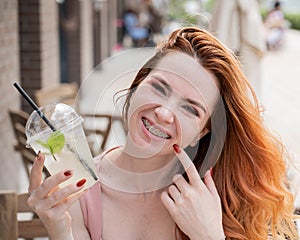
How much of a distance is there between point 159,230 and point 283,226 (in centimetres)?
46

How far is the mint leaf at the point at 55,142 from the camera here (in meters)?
1.46

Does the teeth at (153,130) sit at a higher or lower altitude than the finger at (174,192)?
higher

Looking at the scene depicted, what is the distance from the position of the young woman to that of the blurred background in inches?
6.6

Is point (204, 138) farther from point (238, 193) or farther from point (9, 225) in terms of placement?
point (9, 225)

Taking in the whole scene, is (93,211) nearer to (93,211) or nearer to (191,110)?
(93,211)

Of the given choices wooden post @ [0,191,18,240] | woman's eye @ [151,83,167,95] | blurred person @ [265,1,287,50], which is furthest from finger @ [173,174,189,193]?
blurred person @ [265,1,287,50]

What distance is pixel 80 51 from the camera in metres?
9.39

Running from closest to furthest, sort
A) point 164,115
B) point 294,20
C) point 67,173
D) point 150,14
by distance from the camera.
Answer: point 67,173 < point 164,115 < point 150,14 < point 294,20

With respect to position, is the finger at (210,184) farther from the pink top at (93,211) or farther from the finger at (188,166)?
the pink top at (93,211)

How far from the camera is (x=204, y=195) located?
1598 mm

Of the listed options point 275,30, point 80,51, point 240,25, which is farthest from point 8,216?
point 275,30

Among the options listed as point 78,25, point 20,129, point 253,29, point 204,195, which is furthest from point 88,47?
point 204,195

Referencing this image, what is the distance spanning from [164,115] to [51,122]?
271 mm

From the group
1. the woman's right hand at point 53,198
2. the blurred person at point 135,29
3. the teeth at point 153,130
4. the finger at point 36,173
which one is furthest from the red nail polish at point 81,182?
the blurred person at point 135,29
